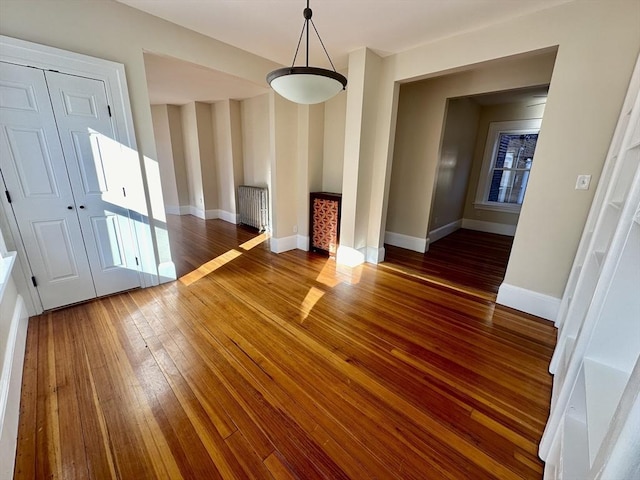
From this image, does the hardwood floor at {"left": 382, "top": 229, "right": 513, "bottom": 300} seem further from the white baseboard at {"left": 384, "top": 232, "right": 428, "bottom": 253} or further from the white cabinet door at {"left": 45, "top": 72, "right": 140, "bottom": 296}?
the white cabinet door at {"left": 45, "top": 72, "right": 140, "bottom": 296}

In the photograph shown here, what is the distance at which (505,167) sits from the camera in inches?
210

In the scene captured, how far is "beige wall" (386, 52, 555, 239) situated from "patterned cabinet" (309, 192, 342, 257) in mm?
1218

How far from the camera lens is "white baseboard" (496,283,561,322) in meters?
2.42

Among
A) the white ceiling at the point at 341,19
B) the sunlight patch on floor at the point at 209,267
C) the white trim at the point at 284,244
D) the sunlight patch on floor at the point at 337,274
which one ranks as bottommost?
the sunlight patch on floor at the point at 337,274

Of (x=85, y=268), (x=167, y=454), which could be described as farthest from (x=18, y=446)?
(x=85, y=268)

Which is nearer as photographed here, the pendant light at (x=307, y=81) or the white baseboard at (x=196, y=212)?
the pendant light at (x=307, y=81)

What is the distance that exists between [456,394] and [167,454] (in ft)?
5.34

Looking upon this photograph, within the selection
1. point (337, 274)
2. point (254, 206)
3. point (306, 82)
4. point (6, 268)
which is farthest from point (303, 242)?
point (6, 268)

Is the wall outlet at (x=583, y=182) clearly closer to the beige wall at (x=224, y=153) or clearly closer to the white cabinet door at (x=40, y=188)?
the white cabinet door at (x=40, y=188)

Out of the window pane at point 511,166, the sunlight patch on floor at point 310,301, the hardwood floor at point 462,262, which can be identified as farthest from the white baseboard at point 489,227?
the sunlight patch on floor at point 310,301

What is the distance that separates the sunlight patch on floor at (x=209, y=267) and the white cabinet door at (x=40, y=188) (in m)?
0.88

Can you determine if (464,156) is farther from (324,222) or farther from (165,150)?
(165,150)

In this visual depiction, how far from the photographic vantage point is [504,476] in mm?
1194

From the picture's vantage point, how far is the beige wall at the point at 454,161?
13.8 ft
